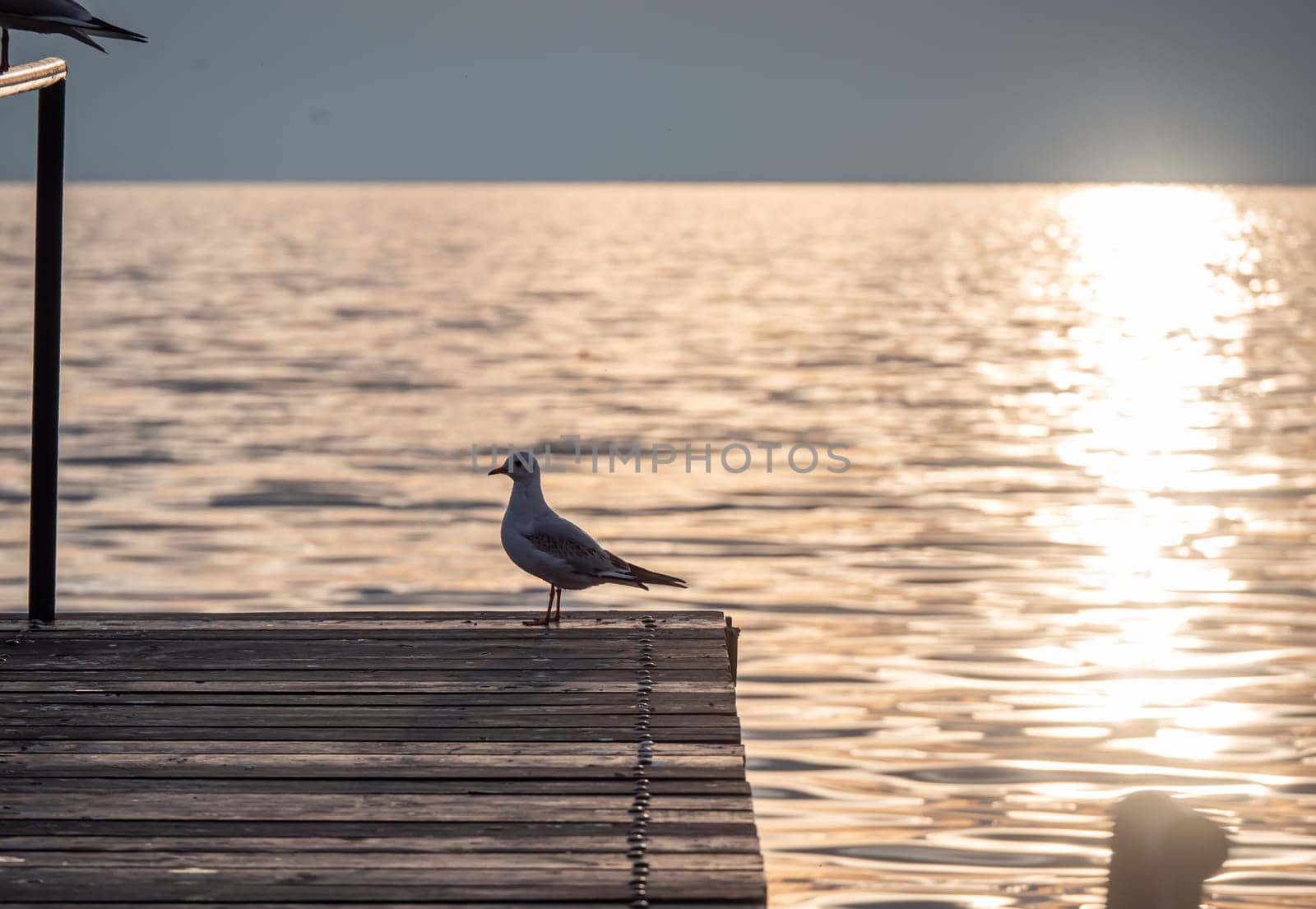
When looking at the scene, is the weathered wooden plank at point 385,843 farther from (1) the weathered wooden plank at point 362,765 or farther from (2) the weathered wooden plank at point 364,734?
(2) the weathered wooden plank at point 364,734

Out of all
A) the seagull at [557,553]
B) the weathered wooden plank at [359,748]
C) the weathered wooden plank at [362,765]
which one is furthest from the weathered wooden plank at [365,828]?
the seagull at [557,553]

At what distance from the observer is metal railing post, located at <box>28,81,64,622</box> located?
766 centimetres

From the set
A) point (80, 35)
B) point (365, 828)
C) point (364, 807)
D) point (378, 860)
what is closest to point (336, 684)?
point (364, 807)

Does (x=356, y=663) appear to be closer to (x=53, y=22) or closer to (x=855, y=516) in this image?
(x=53, y=22)

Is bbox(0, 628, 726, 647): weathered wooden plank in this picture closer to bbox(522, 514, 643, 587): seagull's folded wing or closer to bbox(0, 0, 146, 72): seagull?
bbox(522, 514, 643, 587): seagull's folded wing

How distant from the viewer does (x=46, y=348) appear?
772 centimetres

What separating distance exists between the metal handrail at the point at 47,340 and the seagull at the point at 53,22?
0.19 meters

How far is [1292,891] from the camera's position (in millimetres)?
8391

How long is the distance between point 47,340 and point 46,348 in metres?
0.04

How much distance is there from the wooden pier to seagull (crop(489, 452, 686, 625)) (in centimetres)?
41

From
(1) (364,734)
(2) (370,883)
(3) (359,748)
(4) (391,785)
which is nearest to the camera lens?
(2) (370,883)

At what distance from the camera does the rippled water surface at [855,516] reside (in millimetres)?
9750

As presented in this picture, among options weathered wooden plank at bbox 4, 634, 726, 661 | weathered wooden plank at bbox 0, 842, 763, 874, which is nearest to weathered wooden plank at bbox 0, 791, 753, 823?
weathered wooden plank at bbox 0, 842, 763, 874

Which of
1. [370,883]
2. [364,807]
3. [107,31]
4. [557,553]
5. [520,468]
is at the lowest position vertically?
[370,883]
